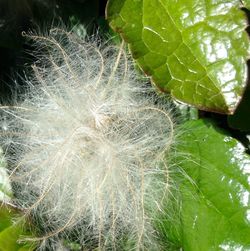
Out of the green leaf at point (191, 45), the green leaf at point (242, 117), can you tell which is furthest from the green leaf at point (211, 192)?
the green leaf at point (191, 45)

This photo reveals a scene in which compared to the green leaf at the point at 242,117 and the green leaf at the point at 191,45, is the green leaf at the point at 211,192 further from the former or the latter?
the green leaf at the point at 191,45

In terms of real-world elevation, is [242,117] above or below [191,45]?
below

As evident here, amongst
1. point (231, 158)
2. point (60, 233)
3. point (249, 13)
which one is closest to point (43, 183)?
point (60, 233)

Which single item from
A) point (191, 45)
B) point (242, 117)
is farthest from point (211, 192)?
point (191, 45)

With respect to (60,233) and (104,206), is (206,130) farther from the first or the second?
(60,233)

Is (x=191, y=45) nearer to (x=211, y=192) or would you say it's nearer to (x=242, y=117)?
(x=242, y=117)
